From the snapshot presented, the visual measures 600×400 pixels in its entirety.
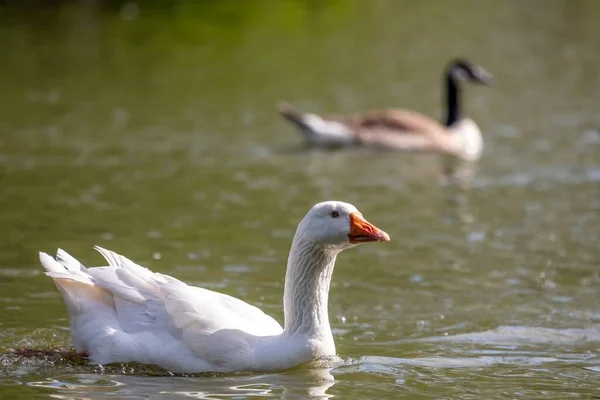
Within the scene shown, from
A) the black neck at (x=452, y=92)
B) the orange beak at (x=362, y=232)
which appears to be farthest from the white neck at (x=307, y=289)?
the black neck at (x=452, y=92)

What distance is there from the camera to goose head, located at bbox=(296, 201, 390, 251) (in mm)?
8203

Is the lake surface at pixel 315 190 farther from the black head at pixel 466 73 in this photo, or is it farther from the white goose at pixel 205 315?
the black head at pixel 466 73

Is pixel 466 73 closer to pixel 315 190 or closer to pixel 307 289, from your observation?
pixel 315 190

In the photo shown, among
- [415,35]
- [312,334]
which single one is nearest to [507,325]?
[312,334]

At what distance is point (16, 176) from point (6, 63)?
37.8 feet

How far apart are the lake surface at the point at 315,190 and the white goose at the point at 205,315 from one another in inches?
5.7

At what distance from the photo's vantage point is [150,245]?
495 inches

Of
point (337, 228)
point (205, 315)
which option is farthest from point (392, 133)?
point (205, 315)

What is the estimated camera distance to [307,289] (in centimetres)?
842

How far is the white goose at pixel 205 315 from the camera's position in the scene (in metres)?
A: 8.19

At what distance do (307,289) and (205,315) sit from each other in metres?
0.77

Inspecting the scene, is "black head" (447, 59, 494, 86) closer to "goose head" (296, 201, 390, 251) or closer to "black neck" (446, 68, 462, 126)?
"black neck" (446, 68, 462, 126)

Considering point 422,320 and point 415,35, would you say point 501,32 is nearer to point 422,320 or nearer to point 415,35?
point 415,35

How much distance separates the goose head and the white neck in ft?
0.29
